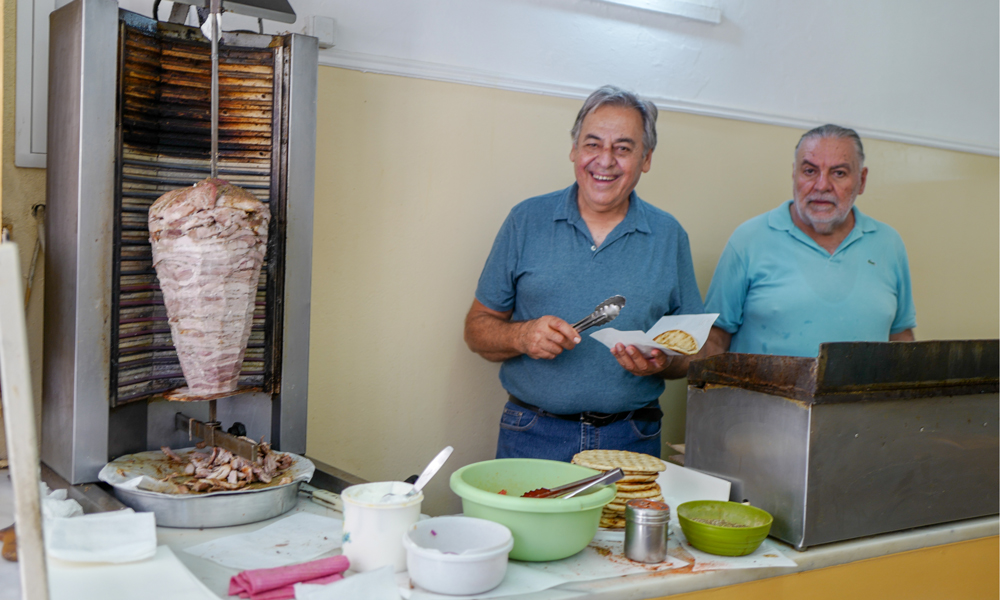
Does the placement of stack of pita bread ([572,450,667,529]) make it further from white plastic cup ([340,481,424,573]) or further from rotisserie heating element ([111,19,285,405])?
rotisserie heating element ([111,19,285,405])

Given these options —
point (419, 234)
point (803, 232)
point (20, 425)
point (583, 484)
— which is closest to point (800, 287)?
point (803, 232)

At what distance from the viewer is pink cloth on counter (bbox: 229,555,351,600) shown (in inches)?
44.3

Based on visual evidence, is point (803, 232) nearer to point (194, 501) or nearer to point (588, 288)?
point (588, 288)

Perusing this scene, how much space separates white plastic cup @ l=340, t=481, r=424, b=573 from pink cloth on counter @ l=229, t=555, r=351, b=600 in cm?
4

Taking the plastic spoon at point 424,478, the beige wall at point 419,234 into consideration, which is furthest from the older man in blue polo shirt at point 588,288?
the plastic spoon at point 424,478

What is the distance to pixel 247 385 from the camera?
1.66 m

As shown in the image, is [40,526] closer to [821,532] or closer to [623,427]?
[821,532]

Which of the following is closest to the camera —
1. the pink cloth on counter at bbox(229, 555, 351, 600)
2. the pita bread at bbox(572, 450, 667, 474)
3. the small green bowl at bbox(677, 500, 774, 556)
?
the pink cloth on counter at bbox(229, 555, 351, 600)

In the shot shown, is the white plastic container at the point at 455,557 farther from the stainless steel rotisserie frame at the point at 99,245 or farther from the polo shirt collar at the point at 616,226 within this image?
the polo shirt collar at the point at 616,226

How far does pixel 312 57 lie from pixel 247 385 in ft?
2.44

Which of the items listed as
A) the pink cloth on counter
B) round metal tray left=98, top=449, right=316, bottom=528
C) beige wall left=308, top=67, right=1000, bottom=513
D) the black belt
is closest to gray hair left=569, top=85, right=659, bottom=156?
beige wall left=308, top=67, right=1000, bottom=513

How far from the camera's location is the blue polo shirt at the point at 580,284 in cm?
225

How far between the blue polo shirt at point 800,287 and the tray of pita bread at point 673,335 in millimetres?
742

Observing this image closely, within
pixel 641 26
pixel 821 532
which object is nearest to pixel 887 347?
pixel 821 532
